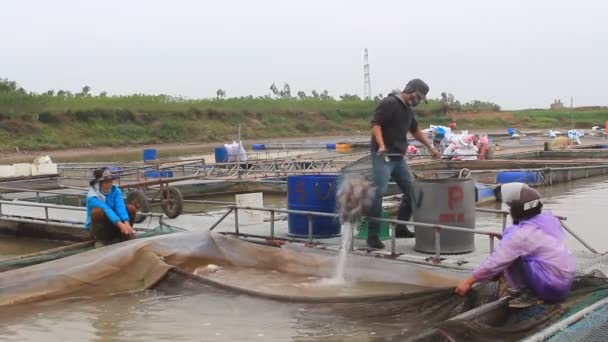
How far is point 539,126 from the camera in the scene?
214ft

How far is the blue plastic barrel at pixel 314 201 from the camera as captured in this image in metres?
7.93

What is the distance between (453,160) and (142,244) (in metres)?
14.1

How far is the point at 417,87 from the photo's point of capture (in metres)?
7.24

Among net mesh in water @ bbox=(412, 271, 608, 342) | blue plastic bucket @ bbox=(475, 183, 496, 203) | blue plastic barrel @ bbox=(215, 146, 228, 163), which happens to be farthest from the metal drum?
blue plastic barrel @ bbox=(215, 146, 228, 163)

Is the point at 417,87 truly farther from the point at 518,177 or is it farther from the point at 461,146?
the point at 461,146

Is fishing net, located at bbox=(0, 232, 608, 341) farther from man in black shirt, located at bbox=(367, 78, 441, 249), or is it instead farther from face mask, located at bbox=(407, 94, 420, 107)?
face mask, located at bbox=(407, 94, 420, 107)

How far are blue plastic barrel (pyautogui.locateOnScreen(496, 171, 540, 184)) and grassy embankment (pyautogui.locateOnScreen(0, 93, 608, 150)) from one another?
2790 cm

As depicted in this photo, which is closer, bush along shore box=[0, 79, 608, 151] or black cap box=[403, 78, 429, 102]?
black cap box=[403, 78, 429, 102]

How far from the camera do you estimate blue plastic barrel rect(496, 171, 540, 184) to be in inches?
670

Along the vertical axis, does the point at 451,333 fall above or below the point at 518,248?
below

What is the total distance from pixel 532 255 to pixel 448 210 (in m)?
2.24

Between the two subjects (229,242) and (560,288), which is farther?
(229,242)

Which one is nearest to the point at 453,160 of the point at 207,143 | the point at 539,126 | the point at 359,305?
the point at 359,305

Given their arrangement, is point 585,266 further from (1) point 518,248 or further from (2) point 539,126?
(2) point 539,126
